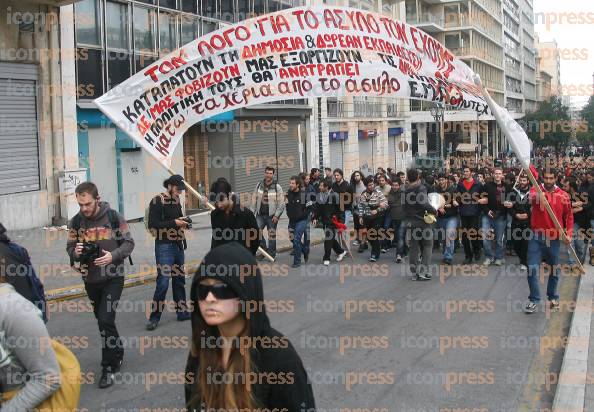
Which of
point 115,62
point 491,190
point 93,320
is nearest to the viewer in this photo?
point 93,320

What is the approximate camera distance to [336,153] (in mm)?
35344

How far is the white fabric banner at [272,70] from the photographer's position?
29.6 feet

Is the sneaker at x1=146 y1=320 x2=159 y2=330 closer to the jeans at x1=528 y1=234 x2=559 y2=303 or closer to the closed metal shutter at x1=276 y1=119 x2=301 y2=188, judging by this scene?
the jeans at x1=528 y1=234 x2=559 y2=303

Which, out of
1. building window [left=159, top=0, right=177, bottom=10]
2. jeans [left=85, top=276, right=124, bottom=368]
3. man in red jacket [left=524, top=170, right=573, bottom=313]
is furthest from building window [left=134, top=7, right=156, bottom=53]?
jeans [left=85, top=276, right=124, bottom=368]

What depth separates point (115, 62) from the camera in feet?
64.1

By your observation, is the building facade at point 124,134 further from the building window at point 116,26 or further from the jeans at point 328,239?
the jeans at point 328,239

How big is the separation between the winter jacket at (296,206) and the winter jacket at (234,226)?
4868 millimetres

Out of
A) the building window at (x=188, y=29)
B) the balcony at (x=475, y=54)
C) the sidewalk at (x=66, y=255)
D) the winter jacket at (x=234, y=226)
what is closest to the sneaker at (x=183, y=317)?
the winter jacket at (x=234, y=226)

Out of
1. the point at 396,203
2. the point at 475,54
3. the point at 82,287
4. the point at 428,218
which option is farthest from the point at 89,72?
the point at 475,54

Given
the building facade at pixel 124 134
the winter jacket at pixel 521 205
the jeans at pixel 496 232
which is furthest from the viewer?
the building facade at pixel 124 134

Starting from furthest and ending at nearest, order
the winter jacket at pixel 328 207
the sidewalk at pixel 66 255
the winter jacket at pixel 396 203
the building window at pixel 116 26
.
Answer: the building window at pixel 116 26, the winter jacket at pixel 396 203, the winter jacket at pixel 328 207, the sidewalk at pixel 66 255

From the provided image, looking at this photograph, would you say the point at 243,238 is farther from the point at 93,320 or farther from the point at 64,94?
the point at 64,94

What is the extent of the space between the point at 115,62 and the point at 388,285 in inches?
466

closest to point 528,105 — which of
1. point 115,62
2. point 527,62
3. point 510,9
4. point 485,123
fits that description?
point 527,62
